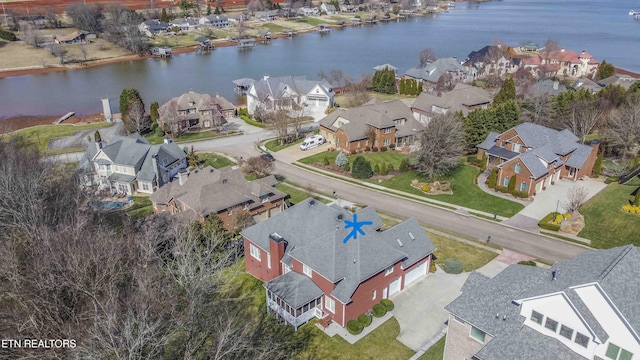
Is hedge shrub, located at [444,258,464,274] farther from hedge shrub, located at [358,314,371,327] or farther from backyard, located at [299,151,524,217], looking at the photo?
backyard, located at [299,151,524,217]

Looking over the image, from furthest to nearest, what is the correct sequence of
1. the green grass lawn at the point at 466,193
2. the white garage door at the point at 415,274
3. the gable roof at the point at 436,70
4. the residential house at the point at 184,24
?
the residential house at the point at 184,24 → the gable roof at the point at 436,70 → the green grass lawn at the point at 466,193 → the white garage door at the point at 415,274

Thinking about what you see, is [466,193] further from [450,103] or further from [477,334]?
[477,334]

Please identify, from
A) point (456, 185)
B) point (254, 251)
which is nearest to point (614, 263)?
point (254, 251)

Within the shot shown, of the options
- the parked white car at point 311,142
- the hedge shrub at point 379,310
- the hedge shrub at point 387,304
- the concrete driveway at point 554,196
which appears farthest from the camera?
the parked white car at point 311,142

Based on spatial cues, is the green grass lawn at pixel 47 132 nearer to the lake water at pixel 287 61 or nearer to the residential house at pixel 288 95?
the lake water at pixel 287 61

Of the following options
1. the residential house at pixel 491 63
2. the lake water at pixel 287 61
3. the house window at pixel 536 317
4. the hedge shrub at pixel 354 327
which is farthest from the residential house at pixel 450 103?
the house window at pixel 536 317

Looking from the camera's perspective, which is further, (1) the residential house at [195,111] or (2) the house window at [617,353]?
(1) the residential house at [195,111]

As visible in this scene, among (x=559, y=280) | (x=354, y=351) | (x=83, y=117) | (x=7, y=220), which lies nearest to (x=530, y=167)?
(x=559, y=280)
